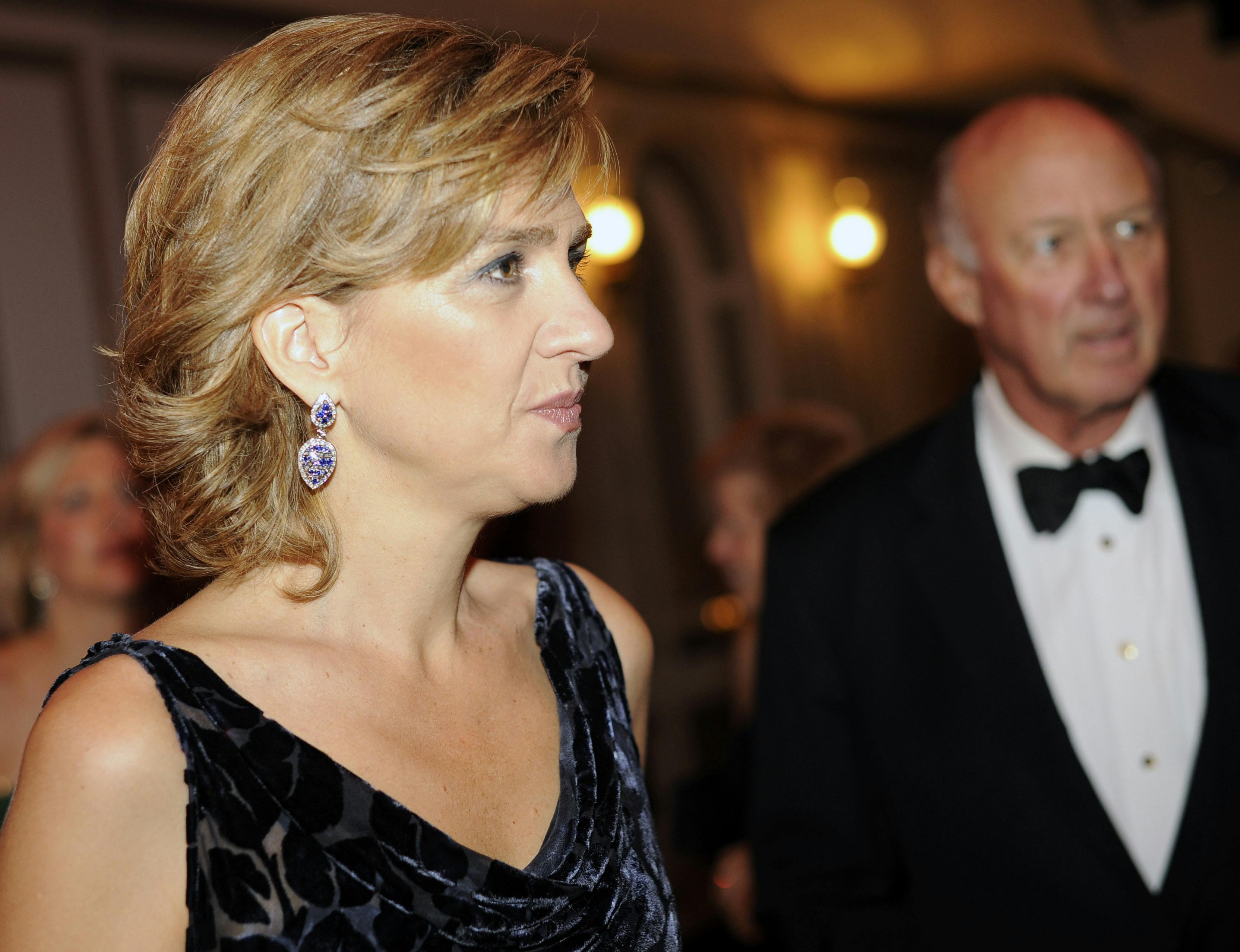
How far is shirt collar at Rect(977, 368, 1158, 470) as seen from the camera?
2.60 m

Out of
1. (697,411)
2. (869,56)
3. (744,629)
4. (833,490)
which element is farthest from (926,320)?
(833,490)

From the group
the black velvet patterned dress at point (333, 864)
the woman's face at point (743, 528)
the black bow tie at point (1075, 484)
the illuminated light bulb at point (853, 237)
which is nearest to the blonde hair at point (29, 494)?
the woman's face at point (743, 528)

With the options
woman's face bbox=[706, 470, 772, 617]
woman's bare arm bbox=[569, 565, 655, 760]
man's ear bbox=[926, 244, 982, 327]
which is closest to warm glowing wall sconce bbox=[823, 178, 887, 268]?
woman's face bbox=[706, 470, 772, 617]

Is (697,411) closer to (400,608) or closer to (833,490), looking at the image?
(833,490)

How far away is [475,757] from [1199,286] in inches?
404

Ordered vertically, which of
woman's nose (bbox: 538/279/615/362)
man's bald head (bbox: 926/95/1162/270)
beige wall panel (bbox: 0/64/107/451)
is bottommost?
woman's nose (bbox: 538/279/615/362)

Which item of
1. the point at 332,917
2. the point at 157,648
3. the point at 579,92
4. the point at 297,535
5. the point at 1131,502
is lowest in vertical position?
the point at 332,917

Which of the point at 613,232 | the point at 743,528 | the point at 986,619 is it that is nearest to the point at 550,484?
the point at 986,619

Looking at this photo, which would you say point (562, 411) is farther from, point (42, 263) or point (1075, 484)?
point (42, 263)

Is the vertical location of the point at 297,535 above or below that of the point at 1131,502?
below

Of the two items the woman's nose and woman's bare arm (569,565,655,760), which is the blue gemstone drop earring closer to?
the woman's nose

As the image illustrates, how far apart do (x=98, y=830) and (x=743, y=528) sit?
3296 millimetres

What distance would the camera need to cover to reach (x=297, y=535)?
1567 mm

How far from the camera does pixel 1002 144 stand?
262 cm
